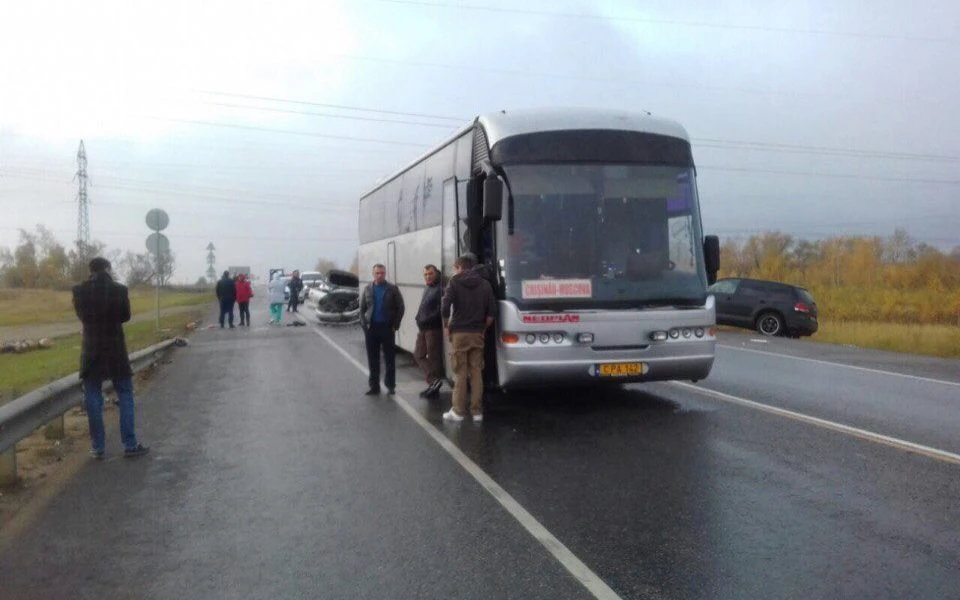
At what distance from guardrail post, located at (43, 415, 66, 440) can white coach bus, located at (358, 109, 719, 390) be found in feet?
15.9

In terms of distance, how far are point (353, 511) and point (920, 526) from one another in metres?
3.88

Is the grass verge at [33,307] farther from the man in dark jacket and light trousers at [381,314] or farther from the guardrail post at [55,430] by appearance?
the guardrail post at [55,430]

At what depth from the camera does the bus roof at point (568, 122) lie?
11.2 m

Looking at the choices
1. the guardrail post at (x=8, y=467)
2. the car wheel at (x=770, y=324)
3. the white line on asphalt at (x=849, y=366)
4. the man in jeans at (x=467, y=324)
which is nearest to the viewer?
the guardrail post at (x=8, y=467)

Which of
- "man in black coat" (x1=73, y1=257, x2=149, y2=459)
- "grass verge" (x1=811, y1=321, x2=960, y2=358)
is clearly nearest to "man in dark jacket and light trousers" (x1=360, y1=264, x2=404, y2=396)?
"man in black coat" (x1=73, y1=257, x2=149, y2=459)

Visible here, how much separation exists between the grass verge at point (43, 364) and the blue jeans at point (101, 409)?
15.0 feet

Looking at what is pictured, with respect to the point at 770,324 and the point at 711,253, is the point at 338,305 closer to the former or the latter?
the point at 770,324

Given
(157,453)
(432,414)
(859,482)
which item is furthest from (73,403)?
(859,482)

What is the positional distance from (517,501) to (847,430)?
454 cm

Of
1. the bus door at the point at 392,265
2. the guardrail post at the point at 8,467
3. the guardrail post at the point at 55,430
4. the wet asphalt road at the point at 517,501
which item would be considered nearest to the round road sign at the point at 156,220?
the bus door at the point at 392,265

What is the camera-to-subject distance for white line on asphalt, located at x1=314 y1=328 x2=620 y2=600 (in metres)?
5.22

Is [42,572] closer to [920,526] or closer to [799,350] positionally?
[920,526]

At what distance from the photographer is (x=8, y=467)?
8125 millimetres

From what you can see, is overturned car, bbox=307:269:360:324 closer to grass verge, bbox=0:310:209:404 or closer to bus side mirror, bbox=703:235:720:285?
grass verge, bbox=0:310:209:404
